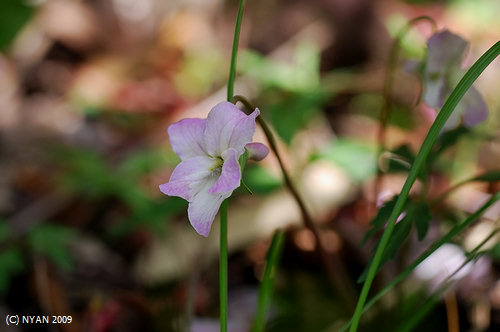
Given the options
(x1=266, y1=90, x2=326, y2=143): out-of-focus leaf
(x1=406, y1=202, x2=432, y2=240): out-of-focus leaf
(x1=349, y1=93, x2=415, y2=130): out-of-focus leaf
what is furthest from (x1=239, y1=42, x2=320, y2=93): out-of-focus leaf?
(x1=406, y1=202, x2=432, y2=240): out-of-focus leaf

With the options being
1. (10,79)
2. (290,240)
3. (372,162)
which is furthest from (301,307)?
(10,79)

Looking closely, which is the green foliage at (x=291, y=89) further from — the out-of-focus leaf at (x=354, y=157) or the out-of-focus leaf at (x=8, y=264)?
the out-of-focus leaf at (x=8, y=264)

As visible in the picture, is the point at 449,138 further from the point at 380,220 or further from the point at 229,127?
the point at 229,127

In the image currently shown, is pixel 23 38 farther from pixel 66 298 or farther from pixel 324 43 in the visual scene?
pixel 66 298

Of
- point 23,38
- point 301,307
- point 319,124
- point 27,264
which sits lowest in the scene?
point 301,307

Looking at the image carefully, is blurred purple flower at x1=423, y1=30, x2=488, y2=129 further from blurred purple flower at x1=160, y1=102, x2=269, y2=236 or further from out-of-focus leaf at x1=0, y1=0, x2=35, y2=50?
out-of-focus leaf at x1=0, y1=0, x2=35, y2=50

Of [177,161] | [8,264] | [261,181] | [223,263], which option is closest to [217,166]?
[223,263]
